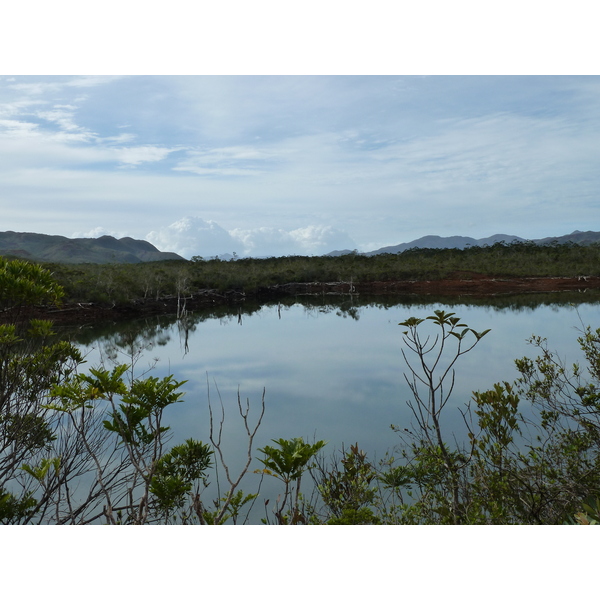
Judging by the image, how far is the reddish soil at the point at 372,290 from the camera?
55.5 feet

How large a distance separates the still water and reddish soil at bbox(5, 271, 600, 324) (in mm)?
1759

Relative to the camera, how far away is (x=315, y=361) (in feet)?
34.0

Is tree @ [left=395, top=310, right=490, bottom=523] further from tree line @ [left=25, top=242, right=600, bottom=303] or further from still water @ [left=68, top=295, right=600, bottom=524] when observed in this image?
tree line @ [left=25, top=242, right=600, bottom=303]

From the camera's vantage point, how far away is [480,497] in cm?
259

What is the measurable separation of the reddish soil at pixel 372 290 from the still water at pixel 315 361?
5.77 ft

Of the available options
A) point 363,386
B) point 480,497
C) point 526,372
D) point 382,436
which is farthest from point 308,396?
point 480,497

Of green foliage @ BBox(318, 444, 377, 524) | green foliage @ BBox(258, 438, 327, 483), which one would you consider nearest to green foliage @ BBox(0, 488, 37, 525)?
green foliage @ BBox(258, 438, 327, 483)

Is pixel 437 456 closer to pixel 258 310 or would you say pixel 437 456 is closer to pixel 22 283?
pixel 22 283

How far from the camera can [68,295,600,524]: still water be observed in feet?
19.4

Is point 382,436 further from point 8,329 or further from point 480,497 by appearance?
point 8,329

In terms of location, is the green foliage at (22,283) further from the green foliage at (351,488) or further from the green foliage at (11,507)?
the green foliage at (351,488)

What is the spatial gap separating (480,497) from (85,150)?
6174 mm

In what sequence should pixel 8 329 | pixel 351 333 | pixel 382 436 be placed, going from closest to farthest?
1. pixel 8 329
2. pixel 382 436
3. pixel 351 333
